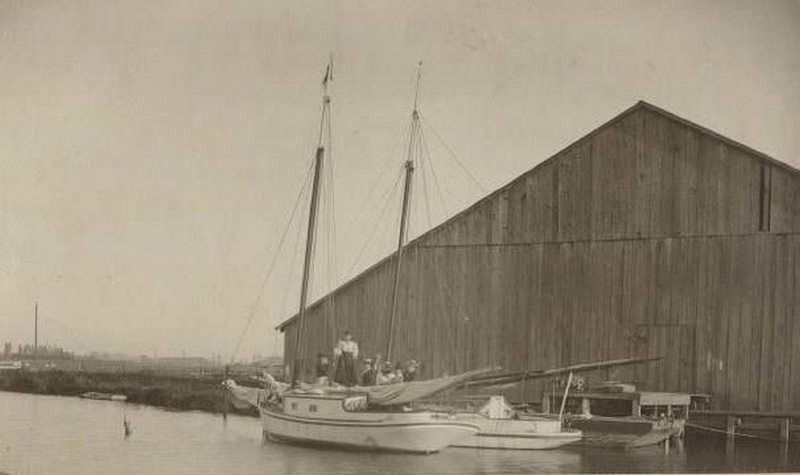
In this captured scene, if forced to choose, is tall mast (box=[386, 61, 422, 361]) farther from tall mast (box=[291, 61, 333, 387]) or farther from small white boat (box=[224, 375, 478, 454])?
tall mast (box=[291, 61, 333, 387])

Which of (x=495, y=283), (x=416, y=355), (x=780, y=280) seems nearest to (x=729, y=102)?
(x=780, y=280)

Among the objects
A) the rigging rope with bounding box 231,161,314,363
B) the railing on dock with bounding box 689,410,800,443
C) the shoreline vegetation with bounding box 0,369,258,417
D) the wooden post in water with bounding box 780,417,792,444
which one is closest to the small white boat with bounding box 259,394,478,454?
the shoreline vegetation with bounding box 0,369,258,417

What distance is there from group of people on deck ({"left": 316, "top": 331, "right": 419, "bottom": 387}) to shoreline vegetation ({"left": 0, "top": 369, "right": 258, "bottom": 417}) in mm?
492

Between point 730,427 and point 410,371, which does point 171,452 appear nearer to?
point 410,371

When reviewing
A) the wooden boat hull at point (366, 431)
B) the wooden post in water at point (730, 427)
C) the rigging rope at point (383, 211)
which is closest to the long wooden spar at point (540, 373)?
the wooden boat hull at point (366, 431)

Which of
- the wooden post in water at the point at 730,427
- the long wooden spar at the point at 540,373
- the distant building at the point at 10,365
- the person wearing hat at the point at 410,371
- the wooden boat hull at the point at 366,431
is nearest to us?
the distant building at the point at 10,365

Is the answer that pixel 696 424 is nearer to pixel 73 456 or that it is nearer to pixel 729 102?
pixel 729 102

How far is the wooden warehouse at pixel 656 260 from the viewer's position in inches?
220

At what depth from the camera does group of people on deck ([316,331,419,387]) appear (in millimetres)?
5352

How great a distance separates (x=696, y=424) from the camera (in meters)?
5.56

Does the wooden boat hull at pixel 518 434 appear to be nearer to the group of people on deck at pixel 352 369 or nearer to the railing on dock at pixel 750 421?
the group of people on deck at pixel 352 369

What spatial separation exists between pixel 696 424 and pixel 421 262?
5.44 feet

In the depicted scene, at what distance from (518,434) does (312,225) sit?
59.2 inches

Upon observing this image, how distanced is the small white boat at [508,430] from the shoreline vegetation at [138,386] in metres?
1.24
